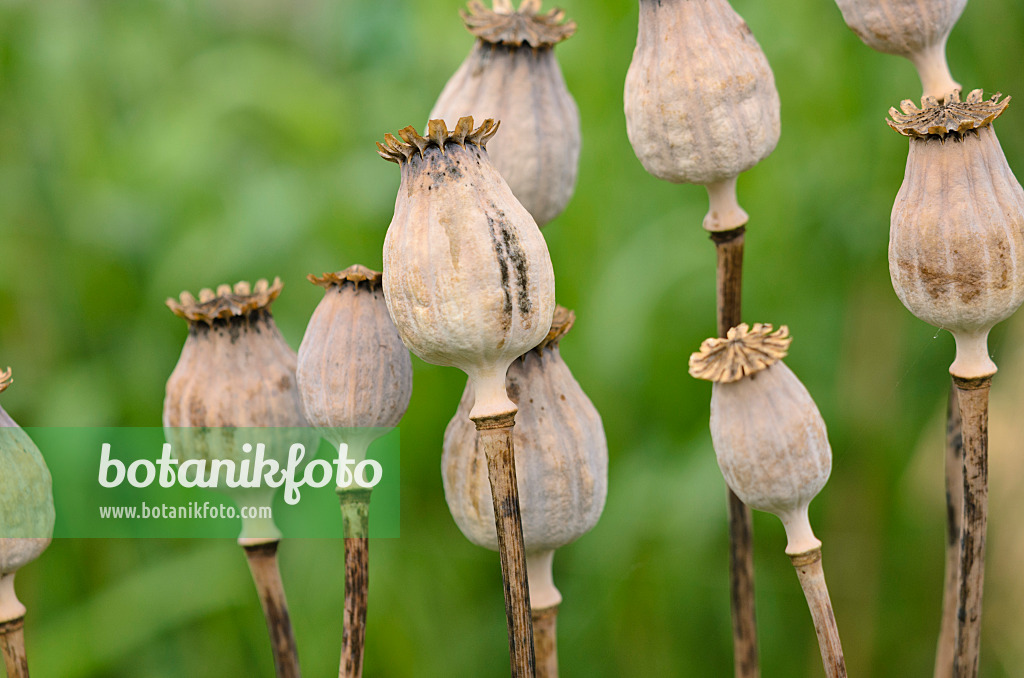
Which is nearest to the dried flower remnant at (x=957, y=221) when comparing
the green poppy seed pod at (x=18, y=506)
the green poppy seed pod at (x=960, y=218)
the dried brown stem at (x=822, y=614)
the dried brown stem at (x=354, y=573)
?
the green poppy seed pod at (x=960, y=218)

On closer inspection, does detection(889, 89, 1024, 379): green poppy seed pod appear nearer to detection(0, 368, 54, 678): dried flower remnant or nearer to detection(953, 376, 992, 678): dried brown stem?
detection(953, 376, 992, 678): dried brown stem

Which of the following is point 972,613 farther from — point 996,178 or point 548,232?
point 548,232

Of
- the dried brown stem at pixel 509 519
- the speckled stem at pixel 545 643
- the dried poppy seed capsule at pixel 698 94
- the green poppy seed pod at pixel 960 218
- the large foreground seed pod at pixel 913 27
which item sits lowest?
the speckled stem at pixel 545 643

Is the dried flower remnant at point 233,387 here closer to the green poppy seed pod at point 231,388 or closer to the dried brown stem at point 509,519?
the green poppy seed pod at point 231,388

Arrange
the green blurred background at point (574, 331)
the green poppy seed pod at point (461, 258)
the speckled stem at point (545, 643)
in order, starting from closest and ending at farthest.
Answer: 1. the green poppy seed pod at point (461, 258)
2. the speckled stem at point (545, 643)
3. the green blurred background at point (574, 331)

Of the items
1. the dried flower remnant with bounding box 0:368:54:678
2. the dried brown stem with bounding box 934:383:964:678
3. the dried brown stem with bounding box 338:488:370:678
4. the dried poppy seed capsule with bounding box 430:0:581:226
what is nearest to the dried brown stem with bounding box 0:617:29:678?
the dried flower remnant with bounding box 0:368:54:678

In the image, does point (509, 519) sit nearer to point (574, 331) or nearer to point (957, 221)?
point (957, 221)
